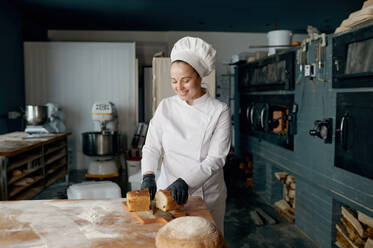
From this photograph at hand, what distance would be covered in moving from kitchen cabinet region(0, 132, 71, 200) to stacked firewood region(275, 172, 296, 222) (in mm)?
2833

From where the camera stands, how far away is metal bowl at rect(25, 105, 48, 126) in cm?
419

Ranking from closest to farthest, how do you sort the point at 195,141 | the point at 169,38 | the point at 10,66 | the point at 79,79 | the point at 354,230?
the point at 195,141 → the point at 354,230 → the point at 10,66 → the point at 79,79 → the point at 169,38

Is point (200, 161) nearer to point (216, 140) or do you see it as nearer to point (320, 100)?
point (216, 140)

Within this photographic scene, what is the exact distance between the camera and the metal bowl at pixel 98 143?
5227 mm

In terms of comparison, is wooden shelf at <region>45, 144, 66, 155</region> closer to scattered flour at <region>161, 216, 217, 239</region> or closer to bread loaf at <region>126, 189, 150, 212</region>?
bread loaf at <region>126, 189, 150, 212</region>

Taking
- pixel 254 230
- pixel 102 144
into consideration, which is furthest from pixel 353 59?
pixel 102 144

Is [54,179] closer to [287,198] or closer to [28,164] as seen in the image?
[28,164]

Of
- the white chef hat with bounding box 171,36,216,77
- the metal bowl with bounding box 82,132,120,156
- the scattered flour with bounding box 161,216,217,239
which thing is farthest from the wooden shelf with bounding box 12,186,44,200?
the scattered flour with bounding box 161,216,217,239

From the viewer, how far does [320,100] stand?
2914mm

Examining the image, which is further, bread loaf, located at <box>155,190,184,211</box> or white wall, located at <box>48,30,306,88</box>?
white wall, located at <box>48,30,306,88</box>

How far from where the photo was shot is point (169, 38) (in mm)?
7602

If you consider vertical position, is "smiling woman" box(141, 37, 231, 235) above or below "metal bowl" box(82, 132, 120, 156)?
above

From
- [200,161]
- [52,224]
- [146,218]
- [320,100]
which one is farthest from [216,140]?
[320,100]

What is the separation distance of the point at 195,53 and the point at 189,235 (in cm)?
98
